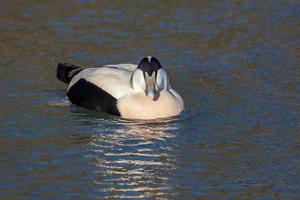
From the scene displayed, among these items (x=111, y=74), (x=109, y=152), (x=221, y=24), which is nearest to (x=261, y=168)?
(x=109, y=152)

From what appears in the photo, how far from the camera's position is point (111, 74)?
43.2 ft

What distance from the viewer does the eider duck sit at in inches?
496

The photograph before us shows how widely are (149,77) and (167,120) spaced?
56 centimetres

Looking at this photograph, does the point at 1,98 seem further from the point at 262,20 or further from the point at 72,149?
the point at 262,20

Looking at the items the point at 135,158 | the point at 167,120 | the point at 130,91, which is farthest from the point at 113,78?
the point at 135,158

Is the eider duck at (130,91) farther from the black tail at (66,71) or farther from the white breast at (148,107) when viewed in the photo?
the black tail at (66,71)

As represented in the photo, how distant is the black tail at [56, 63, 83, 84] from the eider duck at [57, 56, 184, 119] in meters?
0.34

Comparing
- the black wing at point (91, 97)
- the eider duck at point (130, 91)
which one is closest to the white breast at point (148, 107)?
the eider duck at point (130, 91)

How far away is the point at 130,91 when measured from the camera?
12.9 metres

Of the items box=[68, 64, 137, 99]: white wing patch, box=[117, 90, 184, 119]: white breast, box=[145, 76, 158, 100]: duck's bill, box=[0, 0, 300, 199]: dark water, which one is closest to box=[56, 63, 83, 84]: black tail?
box=[0, 0, 300, 199]: dark water

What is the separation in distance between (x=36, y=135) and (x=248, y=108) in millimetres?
2619

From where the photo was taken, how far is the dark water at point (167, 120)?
1013cm

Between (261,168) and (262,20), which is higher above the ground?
(262,20)

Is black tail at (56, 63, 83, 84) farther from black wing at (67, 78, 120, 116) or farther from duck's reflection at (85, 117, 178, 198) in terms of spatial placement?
duck's reflection at (85, 117, 178, 198)
